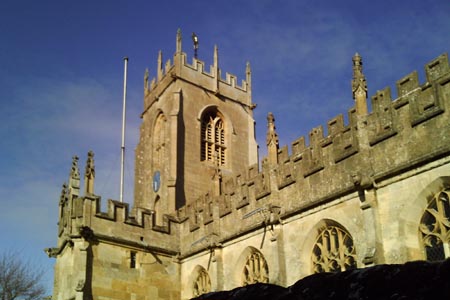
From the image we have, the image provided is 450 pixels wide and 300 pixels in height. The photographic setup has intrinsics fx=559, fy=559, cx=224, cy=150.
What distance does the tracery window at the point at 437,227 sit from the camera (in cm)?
1201

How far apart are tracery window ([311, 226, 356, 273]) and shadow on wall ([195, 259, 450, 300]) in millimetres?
9698

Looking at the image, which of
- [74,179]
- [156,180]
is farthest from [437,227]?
[156,180]

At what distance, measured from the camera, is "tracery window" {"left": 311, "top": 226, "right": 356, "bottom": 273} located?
566 inches

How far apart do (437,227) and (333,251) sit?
3.41 meters

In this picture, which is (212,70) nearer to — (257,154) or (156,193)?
(257,154)

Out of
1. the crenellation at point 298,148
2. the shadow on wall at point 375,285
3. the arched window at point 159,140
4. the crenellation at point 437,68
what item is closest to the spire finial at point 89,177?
the crenellation at point 298,148

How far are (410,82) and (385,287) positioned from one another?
32.7 feet

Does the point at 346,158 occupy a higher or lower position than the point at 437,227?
higher

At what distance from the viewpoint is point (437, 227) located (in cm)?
1226

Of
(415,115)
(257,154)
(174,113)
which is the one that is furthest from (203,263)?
(257,154)

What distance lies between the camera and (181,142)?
29922mm

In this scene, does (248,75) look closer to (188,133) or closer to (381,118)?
(188,133)

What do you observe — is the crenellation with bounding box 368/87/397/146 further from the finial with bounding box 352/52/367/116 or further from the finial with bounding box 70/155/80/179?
the finial with bounding box 70/155/80/179

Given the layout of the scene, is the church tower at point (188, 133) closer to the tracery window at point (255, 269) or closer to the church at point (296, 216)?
the church at point (296, 216)
